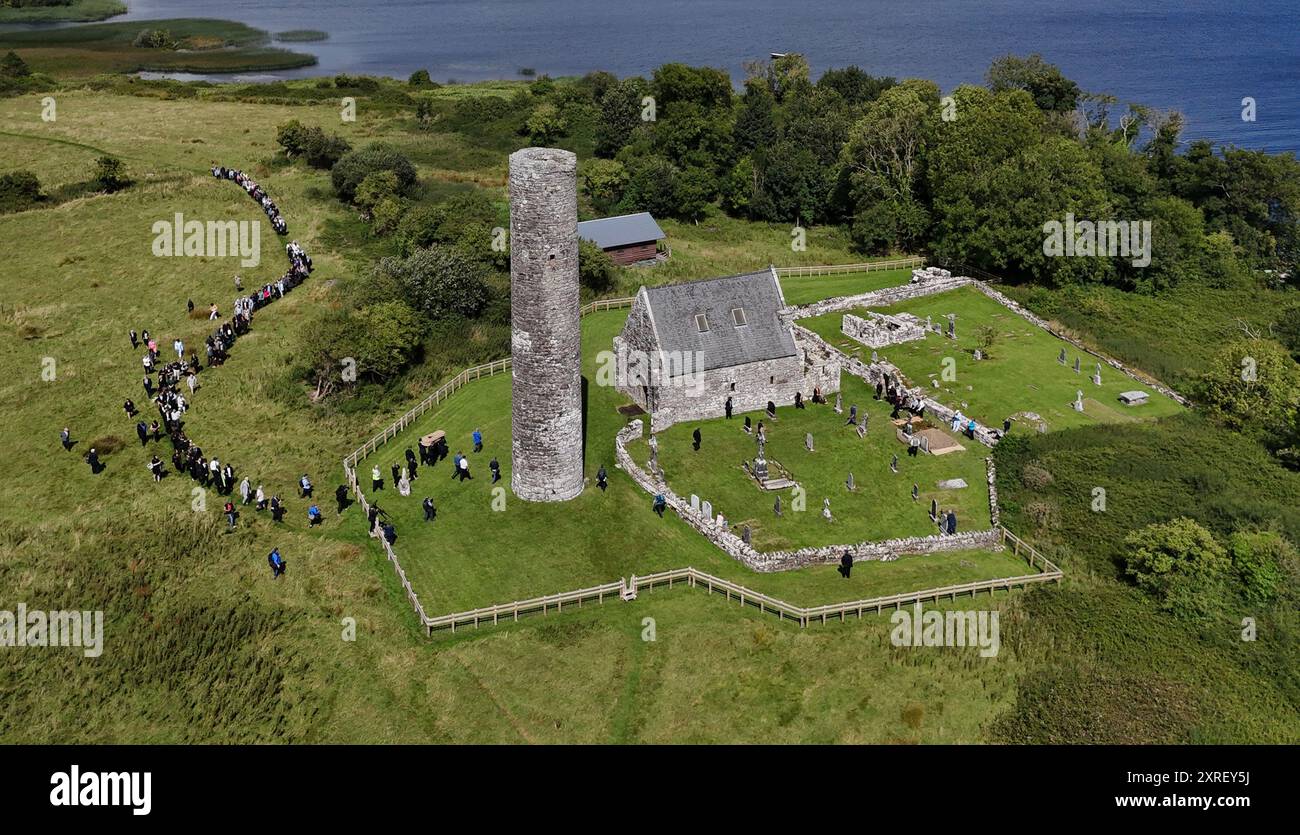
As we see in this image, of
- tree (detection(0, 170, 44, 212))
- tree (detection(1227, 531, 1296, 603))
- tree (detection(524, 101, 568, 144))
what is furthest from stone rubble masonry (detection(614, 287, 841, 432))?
tree (detection(524, 101, 568, 144))

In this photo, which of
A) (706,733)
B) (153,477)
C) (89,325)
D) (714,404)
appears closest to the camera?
(706,733)

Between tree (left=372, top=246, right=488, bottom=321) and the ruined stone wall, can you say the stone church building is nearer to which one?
the ruined stone wall

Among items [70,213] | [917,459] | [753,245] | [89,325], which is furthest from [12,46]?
[917,459]

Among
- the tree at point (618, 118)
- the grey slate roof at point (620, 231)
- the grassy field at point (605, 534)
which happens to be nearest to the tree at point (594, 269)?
the grey slate roof at point (620, 231)

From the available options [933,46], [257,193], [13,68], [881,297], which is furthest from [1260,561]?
[933,46]

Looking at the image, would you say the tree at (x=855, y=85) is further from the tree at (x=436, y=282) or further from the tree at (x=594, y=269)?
the tree at (x=436, y=282)

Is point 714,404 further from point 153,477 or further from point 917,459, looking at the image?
point 153,477
